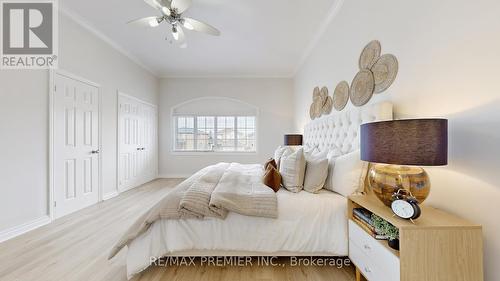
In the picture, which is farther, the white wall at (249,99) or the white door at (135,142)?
the white wall at (249,99)

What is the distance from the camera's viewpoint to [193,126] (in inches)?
225

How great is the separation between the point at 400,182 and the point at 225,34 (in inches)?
126

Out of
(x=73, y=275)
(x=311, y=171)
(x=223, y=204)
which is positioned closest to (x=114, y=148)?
(x=73, y=275)

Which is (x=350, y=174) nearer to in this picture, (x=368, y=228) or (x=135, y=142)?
(x=368, y=228)

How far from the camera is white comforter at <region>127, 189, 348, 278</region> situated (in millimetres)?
1657

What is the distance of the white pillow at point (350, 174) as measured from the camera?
1733 mm

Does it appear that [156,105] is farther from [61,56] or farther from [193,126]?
[61,56]

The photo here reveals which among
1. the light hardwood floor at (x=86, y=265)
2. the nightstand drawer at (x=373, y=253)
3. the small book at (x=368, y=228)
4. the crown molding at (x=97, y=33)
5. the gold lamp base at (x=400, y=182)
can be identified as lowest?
the light hardwood floor at (x=86, y=265)

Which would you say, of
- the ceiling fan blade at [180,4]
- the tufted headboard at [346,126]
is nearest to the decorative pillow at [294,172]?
the tufted headboard at [346,126]

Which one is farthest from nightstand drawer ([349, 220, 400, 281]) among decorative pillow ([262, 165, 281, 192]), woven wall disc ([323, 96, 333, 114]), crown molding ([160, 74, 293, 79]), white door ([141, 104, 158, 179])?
white door ([141, 104, 158, 179])

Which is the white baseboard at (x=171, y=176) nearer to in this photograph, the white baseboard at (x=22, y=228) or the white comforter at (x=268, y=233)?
the white baseboard at (x=22, y=228)

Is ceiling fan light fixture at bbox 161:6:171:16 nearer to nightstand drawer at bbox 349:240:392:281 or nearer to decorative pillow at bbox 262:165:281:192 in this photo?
decorative pillow at bbox 262:165:281:192

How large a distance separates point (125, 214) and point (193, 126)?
3129 mm

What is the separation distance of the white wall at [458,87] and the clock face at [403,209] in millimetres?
373
